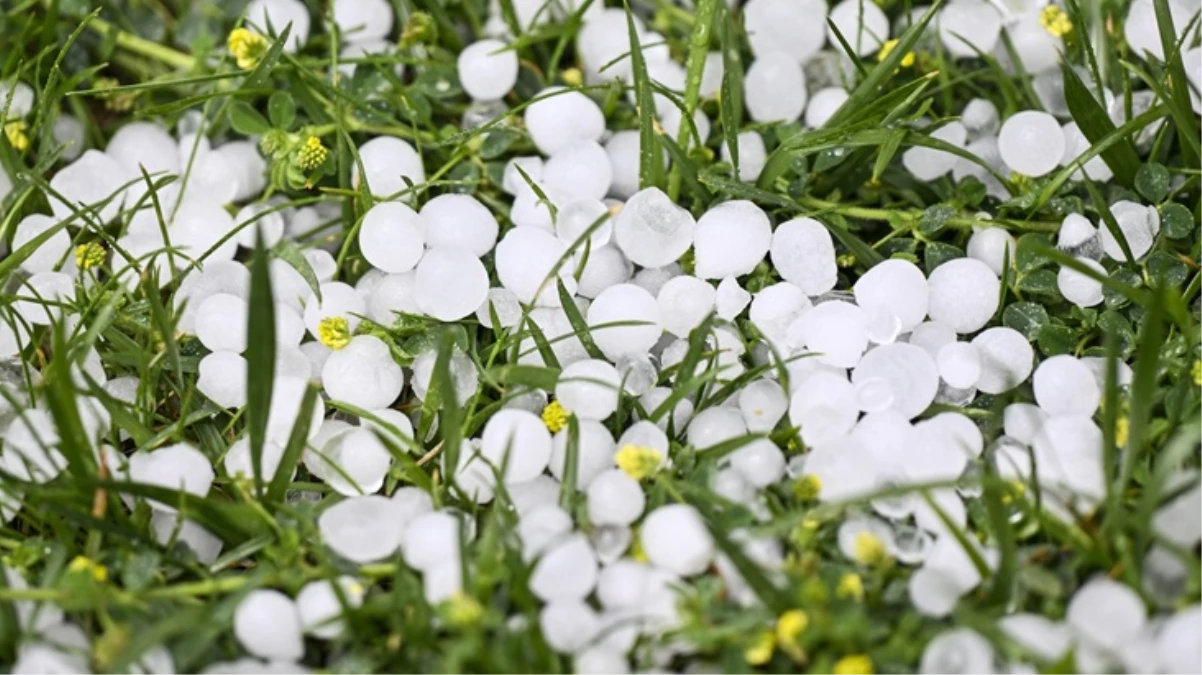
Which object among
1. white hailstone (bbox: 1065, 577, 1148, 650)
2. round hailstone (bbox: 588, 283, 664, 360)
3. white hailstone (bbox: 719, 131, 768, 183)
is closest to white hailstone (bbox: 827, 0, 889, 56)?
white hailstone (bbox: 719, 131, 768, 183)

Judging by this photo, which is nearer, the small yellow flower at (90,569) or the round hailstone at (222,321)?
the small yellow flower at (90,569)

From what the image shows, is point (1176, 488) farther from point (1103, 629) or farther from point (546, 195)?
point (546, 195)

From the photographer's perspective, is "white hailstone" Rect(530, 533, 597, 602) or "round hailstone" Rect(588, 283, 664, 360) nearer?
"white hailstone" Rect(530, 533, 597, 602)

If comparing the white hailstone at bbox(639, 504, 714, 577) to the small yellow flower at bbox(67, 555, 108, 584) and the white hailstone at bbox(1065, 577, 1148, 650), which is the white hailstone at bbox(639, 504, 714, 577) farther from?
the small yellow flower at bbox(67, 555, 108, 584)

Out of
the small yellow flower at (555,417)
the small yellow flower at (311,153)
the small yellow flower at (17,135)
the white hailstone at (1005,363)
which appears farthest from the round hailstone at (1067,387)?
the small yellow flower at (17,135)

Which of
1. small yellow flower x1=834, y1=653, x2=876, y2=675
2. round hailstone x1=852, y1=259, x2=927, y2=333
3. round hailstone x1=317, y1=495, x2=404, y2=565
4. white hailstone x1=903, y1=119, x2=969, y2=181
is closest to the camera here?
small yellow flower x1=834, y1=653, x2=876, y2=675

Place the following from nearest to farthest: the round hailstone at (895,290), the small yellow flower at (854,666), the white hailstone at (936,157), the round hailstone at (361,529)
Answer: the small yellow flower at (854,666) → the round hailstone at (361,529) → the round hailstone at (895,290) → the white hailstone at (936,157)

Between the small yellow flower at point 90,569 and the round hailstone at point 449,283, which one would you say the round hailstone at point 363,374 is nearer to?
the round hailstone at point 449,283
